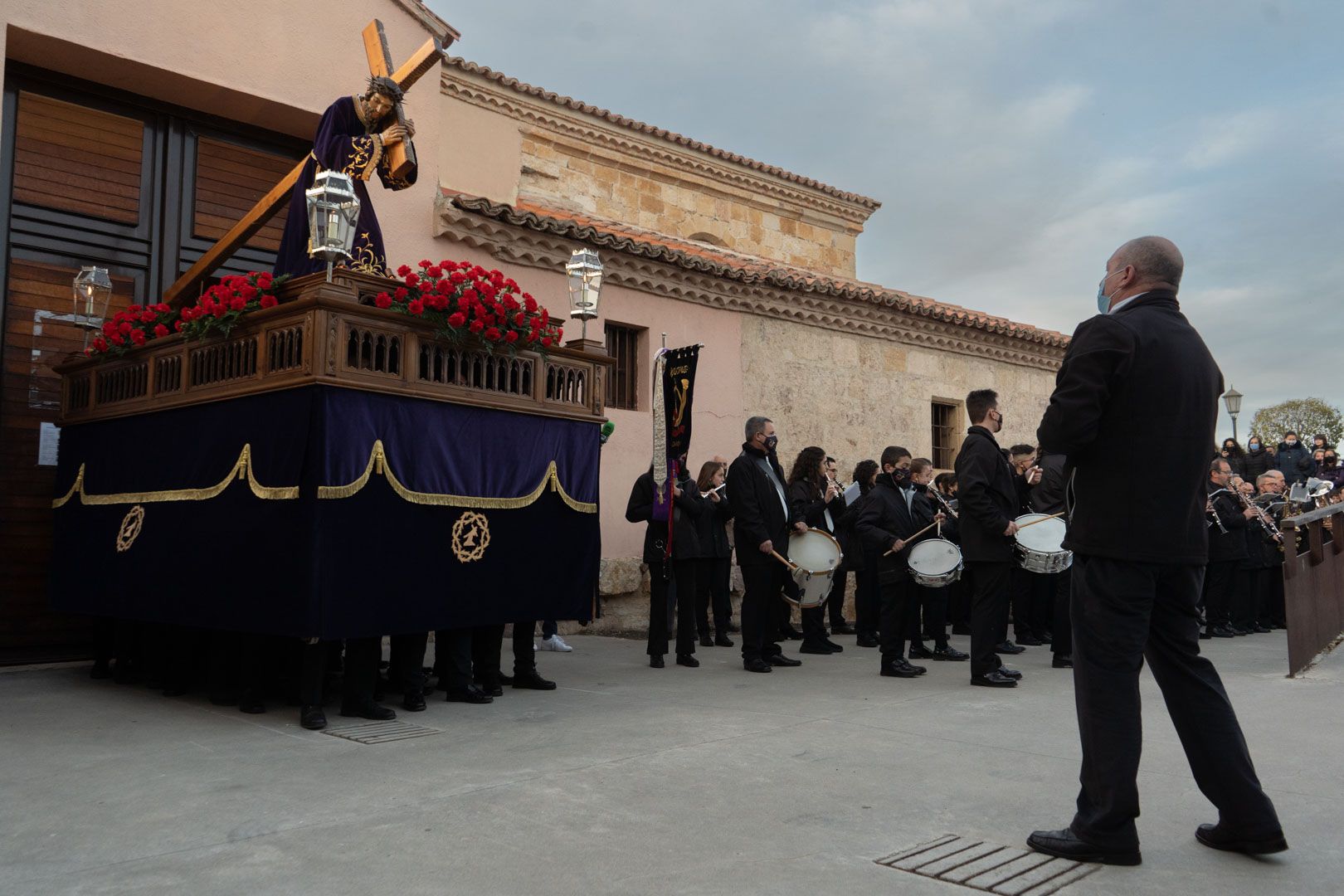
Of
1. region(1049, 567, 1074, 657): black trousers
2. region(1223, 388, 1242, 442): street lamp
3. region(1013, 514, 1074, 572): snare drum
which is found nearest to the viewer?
region(1013, 514, 1074, 572): snare drum

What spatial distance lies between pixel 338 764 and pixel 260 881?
166 cm

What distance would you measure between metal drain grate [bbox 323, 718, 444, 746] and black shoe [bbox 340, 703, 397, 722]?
2.8 inches

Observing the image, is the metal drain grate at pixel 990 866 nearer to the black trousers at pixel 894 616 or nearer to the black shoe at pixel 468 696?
the black shoe at pixel 468 696

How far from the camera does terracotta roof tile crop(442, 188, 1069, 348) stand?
11.1 meters

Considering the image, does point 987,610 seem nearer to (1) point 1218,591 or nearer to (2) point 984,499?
(2) point 984,499

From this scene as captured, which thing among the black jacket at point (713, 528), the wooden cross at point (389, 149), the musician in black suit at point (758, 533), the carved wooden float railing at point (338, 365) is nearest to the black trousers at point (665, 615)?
the black jacket at point (713, 528)

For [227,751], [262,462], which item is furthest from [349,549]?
[227,751]

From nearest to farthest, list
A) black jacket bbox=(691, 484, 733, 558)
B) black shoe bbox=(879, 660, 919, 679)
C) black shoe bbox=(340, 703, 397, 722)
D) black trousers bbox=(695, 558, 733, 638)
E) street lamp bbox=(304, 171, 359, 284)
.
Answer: street lamp bbox=(304, 171, 359, 284) < black shoe bbox=(340, 703, 397, 722) < black shoe bbox=(879, 660, 919, 679) < black jacket bbox=(691, 484, 733, 558) < black trousers bbox=(695, 558, 733, 638)

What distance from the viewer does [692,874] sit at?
130 inches

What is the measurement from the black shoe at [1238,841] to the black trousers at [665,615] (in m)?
5.34

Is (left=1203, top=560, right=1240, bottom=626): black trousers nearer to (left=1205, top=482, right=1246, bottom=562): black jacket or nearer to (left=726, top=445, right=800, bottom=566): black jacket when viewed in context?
(left=1205, top=482, right=1246, bottom=562): black jacket

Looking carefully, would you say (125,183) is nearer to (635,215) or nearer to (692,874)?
(692,874)

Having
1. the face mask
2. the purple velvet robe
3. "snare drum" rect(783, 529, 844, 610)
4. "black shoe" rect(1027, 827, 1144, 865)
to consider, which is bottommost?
"black shoe" rect(1027, 827, 1144, 865)

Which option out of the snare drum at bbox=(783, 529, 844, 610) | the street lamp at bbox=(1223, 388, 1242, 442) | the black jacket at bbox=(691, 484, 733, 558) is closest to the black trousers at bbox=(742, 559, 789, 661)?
the snare drum at bbox=(783, 529, 844, 610)
